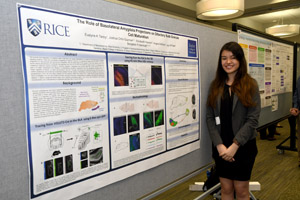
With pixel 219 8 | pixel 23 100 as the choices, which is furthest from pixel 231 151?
pixel 219 8

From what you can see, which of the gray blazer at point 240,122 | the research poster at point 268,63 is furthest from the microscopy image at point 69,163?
the research poster at point 268,63

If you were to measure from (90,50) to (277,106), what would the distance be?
2.45 metres

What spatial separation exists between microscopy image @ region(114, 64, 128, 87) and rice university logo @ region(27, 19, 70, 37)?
262 millimetres

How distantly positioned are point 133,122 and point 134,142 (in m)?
0.10

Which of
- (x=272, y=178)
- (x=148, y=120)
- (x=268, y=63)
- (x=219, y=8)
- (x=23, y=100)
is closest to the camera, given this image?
(x=23, y=100)

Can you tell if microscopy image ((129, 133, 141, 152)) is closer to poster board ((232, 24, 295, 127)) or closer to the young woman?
the young woman

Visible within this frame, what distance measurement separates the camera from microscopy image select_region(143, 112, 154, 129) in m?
1.16

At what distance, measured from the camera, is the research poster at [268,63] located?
6.45ft

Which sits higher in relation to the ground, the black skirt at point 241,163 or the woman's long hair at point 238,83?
the woman's long hair at point 238,83

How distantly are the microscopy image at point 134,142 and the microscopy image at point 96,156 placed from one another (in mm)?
168

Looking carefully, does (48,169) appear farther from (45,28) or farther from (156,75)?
(156,75)

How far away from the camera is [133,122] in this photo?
1107 millimetres

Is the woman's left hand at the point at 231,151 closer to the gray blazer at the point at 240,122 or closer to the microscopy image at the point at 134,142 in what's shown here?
the gray blazer at the point at 240,122

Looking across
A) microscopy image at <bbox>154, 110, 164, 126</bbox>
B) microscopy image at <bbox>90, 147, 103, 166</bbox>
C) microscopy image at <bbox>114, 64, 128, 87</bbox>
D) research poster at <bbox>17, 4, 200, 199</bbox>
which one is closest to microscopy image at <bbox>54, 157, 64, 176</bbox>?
research poster at <bbox>17, 4, 200, 199</bbox>
